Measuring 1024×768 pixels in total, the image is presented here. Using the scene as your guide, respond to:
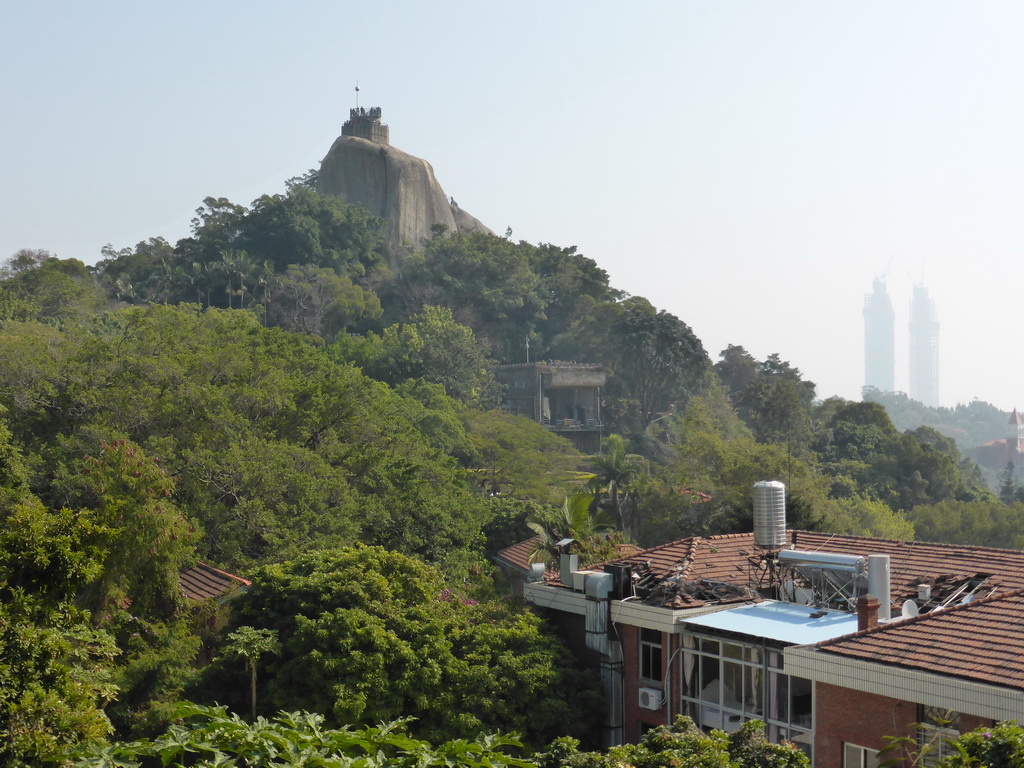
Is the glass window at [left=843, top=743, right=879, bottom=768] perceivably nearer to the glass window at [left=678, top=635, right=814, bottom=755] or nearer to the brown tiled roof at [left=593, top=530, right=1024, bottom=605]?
the glass window at [left=678, top=635, right=814, bottom=755]

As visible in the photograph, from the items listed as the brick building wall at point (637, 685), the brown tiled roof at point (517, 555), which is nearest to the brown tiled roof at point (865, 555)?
the brick building wall at point (637, 685)

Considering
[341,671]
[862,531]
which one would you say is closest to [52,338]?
[341,671]

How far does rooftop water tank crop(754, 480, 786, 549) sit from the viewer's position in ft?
59.7

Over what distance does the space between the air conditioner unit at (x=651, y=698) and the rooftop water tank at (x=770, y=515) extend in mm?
3172

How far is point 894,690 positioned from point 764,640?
2.62 m

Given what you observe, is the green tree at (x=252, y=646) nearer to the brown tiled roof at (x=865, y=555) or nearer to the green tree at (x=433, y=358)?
the brown tiled roof at (x=865, y=555)

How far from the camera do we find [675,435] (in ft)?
193

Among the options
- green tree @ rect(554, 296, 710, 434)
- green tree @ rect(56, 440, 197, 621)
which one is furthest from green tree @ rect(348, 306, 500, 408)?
green tree @ rect(56, 440, 197, 621)

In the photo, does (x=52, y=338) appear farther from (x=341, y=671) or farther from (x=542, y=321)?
(x=542, y=321)

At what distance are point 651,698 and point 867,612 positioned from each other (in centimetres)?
406

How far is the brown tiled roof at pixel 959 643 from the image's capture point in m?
12.2

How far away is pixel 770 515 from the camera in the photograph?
18.2m

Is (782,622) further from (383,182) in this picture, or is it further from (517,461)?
(383,182)

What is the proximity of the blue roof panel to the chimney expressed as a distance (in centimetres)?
44
